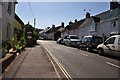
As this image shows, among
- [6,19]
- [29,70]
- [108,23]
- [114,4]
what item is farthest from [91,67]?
[114,4]

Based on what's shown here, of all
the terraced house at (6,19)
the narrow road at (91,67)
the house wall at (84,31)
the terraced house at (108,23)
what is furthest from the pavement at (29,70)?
the house wall at (84,31)

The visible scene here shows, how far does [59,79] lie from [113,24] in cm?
2655

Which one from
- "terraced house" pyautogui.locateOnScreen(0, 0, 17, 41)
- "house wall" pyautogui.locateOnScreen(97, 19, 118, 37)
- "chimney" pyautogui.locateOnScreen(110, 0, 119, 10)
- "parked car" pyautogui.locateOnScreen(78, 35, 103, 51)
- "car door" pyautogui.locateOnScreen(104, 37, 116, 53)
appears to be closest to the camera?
"terraced house" pyautogui.locateOnScreen(0, 0, 17, 41)

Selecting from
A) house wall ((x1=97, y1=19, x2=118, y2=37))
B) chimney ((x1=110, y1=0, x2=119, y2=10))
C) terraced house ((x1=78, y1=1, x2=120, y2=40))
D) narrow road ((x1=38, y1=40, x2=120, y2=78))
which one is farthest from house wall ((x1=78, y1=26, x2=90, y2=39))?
narrow road ((x1=38, y1=40, x2=120, y2=78))

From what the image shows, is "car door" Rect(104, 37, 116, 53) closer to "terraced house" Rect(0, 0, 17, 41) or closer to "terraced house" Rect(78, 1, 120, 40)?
"terraced house" Rect(0, 0, 17, 41)

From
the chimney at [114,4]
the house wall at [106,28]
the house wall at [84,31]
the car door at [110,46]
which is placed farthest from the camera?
the house wall at [84,31]

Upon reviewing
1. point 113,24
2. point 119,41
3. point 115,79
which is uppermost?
point 113,24

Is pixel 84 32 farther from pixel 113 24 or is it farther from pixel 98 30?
pixel 113 24

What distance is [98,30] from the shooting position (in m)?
39.3

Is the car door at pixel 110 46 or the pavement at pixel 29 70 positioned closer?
the pavement at pixel 29 70

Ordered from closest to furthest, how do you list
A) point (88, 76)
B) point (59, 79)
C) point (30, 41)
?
point (59, 79)
point (88, 76)
point (30, 41)

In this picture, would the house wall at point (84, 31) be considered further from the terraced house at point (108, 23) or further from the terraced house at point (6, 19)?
the terraced house at point (6, 19)

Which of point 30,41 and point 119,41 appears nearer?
point 119,41

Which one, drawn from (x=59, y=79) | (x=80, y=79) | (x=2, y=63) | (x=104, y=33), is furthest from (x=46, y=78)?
(x=104, y=33)
